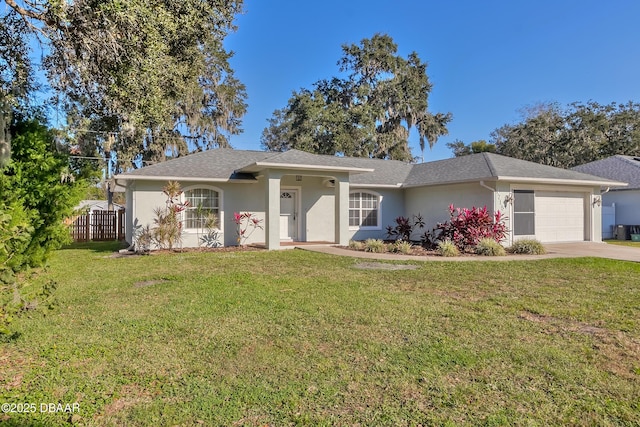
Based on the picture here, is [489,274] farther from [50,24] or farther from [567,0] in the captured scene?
[567,0]

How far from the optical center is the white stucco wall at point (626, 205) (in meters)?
19.1

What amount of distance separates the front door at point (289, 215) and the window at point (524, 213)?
8.25 meters

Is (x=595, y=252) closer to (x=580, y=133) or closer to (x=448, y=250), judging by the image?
(x=448, y=250)

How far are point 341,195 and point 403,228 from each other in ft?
9.52

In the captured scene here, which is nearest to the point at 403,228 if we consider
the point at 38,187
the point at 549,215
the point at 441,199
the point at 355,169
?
the point at 441,199

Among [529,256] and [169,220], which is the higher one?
[169,220]

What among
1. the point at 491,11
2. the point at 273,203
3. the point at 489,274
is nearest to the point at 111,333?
the point at 489,274

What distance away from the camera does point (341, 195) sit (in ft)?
47.5

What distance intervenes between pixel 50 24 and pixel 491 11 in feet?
50.6

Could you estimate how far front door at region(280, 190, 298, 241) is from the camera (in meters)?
15.7

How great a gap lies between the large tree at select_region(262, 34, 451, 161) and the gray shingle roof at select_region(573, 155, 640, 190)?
43.0 ft

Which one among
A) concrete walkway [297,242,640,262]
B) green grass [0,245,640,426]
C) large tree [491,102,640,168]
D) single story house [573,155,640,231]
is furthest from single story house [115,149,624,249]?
large tree [491,102,640,168]

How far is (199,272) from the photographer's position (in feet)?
29.2

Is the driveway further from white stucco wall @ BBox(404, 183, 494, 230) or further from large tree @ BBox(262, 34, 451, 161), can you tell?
large tree @ BBox(262, 34, 451, 161)
